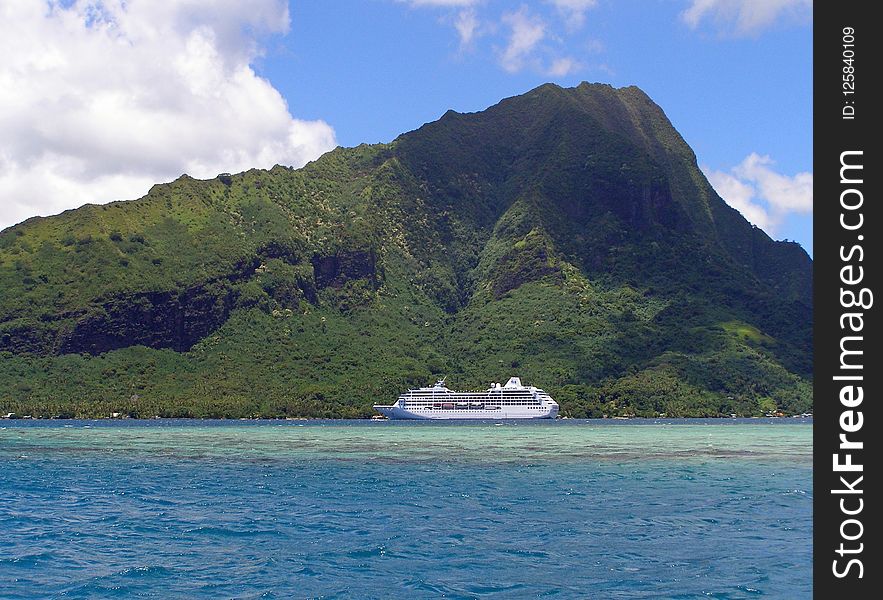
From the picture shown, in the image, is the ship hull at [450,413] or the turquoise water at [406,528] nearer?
the turquoise water at [406,528]

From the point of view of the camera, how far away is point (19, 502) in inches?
1737

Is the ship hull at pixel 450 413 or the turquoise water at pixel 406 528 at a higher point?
the ship hull at pixel 450 413

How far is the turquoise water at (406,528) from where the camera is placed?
25891 mm

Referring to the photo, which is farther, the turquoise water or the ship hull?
the ship hull

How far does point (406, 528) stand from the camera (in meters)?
35.3

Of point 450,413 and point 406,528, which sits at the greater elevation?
point 450,413

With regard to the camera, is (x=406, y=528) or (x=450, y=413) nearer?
(x=406, y=528)

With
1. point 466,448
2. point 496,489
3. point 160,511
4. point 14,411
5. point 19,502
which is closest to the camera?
point 160,511

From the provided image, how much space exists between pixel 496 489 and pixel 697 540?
56.5ft

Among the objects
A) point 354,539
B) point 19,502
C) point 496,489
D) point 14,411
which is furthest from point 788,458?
point 14,411

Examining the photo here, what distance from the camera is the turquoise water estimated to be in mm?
25891

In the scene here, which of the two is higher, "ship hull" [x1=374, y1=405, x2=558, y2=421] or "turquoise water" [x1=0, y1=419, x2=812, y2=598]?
"ship hull" [x1=374, y1=405, x2=558, y2=421]
